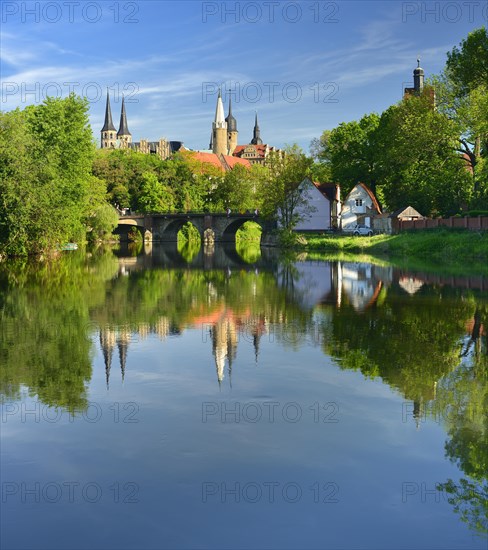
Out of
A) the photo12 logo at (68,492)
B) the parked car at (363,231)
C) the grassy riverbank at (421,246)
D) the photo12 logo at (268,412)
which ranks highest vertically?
the parked car at (363,231)

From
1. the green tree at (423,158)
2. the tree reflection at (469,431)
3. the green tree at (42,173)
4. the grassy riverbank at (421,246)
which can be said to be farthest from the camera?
the green tree at (423,158)

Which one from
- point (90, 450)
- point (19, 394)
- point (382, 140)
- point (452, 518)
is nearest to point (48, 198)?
point (382, 140)

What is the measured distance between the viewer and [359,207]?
91.2 metres

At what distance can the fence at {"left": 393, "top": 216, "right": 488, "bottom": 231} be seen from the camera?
188 feet

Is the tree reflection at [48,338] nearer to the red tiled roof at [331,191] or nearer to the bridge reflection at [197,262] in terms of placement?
the bridge reflection at [197,262]

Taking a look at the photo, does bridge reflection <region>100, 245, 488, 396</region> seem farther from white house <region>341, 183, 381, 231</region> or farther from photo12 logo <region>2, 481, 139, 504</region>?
white house <region>341, 183, 381, 231</region>

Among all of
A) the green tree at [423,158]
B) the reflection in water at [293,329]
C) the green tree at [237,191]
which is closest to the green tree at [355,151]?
the green tree at [423,158]

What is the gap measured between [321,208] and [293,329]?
251 ft

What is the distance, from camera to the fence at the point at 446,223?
57312 millimetres

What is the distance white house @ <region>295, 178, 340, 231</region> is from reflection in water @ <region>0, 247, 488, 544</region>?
55584 millimetres

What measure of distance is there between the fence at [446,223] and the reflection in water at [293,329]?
20.1m

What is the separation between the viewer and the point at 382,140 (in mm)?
75688

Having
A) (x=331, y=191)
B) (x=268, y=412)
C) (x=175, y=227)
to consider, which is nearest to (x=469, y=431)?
(x=268, y=412)

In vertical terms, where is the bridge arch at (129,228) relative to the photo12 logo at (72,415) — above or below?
above
